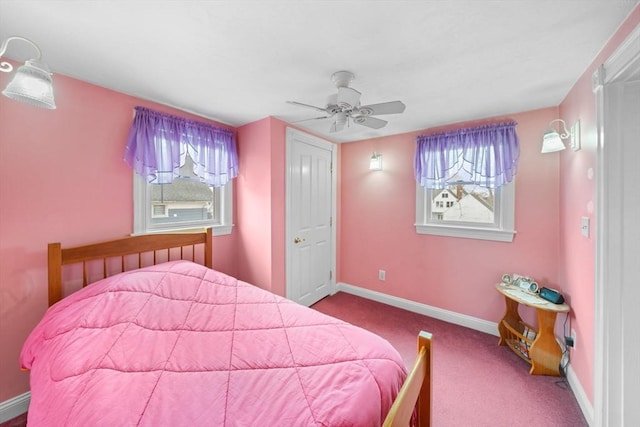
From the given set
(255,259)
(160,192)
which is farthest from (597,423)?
(160,192)

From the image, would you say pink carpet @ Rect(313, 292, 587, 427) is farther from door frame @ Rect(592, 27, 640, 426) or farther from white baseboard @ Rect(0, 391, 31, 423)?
white baseboard @ Rect(0, 391, 31, 423)

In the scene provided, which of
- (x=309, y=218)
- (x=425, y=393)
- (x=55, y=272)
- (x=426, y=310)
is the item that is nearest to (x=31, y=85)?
(x=55, y=272)

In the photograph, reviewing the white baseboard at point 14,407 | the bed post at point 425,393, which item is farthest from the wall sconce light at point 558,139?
the white baseboard at point 14,407

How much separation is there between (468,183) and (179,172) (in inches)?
122

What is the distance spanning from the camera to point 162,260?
89.2 inches

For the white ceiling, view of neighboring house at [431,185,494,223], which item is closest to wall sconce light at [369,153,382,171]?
view of neighboring house at [431,185,494,223]

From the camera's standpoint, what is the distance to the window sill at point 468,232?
97.1 inches

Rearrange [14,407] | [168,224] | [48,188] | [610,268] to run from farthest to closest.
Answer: [168,224], [48,188], [14,407], [610,268]

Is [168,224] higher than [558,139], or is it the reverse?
[558,139]

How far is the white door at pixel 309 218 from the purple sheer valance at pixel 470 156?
124 cm

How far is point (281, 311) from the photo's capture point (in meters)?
1.50

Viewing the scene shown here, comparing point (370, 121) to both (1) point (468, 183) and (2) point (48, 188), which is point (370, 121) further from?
(2) point (48, 188)

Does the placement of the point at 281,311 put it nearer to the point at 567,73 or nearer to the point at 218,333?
the point at 218,333

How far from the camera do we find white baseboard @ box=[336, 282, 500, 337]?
260cm
